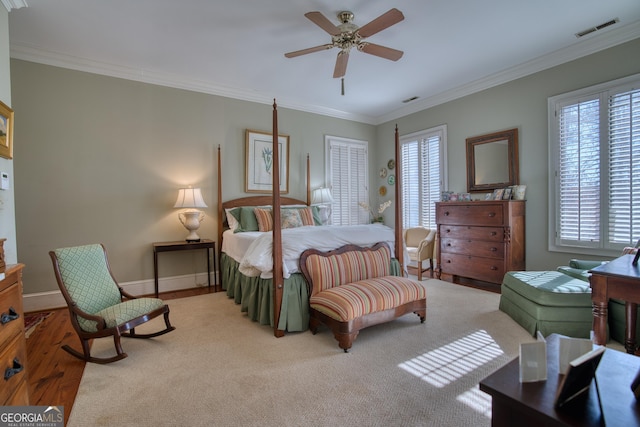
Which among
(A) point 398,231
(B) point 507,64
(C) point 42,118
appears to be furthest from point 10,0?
(B) point 507,64

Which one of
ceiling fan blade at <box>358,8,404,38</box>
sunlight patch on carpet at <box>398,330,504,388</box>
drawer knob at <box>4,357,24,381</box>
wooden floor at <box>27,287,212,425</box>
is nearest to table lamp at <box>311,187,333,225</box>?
ceiling fan blade at <box>358,8,404,38</box>

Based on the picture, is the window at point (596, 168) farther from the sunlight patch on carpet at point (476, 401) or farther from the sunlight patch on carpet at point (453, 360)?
the sunlight patch on carpet at point (476, 401)

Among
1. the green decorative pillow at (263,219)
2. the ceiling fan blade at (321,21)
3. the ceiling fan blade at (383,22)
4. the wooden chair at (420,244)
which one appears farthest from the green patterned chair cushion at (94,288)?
the wooden chair at (420,244)

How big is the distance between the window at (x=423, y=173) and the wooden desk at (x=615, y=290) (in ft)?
10.8

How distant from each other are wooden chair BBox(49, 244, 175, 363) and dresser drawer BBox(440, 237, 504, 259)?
3.76 metres

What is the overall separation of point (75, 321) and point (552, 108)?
544 cm

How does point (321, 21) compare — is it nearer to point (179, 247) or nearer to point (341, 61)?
point (341, 61)

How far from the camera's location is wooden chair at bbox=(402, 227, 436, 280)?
4.66m

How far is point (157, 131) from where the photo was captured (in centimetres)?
407

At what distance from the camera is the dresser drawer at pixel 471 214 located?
3856mm

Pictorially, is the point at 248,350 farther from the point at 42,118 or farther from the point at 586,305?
the point at 42,118

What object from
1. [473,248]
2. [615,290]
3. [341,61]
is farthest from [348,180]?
[615,290]

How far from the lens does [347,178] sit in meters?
5.95

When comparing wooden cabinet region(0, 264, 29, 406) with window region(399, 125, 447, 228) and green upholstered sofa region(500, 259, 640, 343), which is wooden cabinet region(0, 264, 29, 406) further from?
window region(399, 125, 447, 228)
